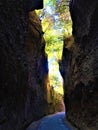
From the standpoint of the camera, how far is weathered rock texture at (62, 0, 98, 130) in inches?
496

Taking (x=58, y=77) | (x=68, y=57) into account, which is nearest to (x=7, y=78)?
(x=68, y=57)

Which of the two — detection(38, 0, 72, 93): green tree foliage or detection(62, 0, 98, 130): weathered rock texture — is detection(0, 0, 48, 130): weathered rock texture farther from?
detection(38, 0, 72, 93): green tree foliage

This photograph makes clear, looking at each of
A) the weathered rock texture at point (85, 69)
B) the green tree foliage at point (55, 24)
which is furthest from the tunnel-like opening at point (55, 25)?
the weathered rock texture at point (85, 69)

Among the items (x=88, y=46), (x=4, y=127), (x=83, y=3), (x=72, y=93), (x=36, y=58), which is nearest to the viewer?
(x=4, y=127)

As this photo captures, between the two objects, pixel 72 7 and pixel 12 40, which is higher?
pixel 72 7

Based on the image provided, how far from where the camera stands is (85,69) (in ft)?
44.5

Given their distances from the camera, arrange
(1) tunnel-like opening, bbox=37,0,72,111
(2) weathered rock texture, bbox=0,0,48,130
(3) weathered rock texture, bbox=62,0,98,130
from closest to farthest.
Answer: (2) weathered rock texture, bbox=0,0,48,130, (3) weathered rock texture, bbox=62,0,98,130, (1) tunnel-like opening, bbox=37,0,72,111

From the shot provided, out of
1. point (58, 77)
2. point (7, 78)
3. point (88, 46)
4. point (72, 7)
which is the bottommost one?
point (58, 77)

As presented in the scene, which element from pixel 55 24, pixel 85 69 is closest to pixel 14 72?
pixel 85 69

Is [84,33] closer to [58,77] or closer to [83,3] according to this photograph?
[83,3]

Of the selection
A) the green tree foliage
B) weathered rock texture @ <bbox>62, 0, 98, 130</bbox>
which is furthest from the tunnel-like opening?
weathered rock texture @ <bbox>62, 0, 98, 130</bbox>

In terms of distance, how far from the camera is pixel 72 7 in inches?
669

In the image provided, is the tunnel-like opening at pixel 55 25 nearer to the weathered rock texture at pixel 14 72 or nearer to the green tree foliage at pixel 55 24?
the green tree foliage at pixel 55 24

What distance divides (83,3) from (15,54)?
4.88 metres
